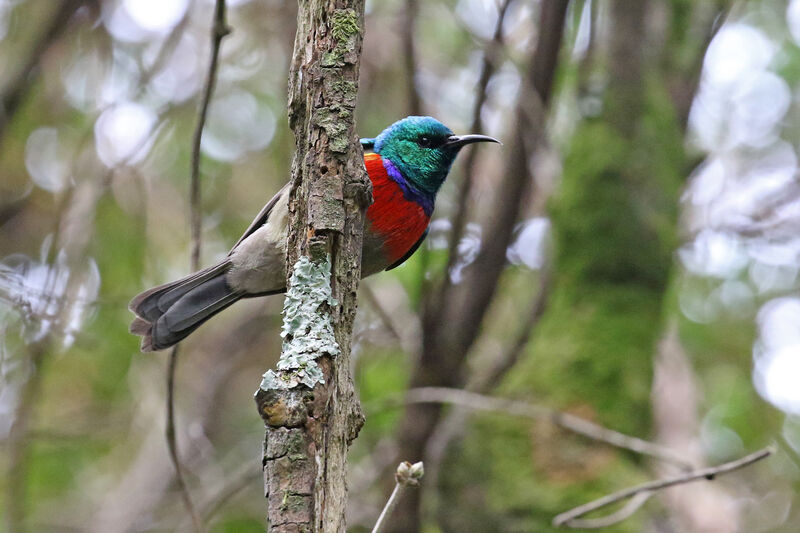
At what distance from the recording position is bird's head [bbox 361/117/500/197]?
→ 3992 millimetres

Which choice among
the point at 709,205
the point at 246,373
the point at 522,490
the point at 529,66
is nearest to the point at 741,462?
the point at 522,490

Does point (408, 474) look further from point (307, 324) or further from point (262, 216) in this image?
point (262, 216)

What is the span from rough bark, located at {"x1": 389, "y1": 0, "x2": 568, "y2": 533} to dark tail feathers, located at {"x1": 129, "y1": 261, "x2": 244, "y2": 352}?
1.54 m

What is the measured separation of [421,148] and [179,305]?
1381 mm

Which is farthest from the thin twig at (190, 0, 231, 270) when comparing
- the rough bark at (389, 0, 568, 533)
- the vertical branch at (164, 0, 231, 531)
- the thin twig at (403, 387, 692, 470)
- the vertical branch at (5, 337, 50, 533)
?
the rough bark at (389, 0, 568, 533)

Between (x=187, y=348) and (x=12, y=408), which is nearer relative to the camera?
(x=12, y=408)

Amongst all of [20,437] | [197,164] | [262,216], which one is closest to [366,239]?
[262,216]

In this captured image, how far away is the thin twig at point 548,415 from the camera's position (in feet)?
13.0

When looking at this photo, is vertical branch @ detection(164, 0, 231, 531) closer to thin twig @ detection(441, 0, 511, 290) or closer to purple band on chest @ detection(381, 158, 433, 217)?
purple band on chest @ detection(381, 158, 433, 217)

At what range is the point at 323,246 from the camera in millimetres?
2232

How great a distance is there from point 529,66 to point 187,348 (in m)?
4.35

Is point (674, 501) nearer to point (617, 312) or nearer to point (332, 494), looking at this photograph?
point (617, 312)

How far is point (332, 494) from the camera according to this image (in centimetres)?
202

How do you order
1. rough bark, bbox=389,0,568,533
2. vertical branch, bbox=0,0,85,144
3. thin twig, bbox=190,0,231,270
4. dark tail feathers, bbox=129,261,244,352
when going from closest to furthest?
thin twig, bbox=190,0,231,270, dark tail feathers, bbox=129,261,244,352, vertical branch, bbox=0,0,85,144, rough bark, bbox=389,0,568,533
